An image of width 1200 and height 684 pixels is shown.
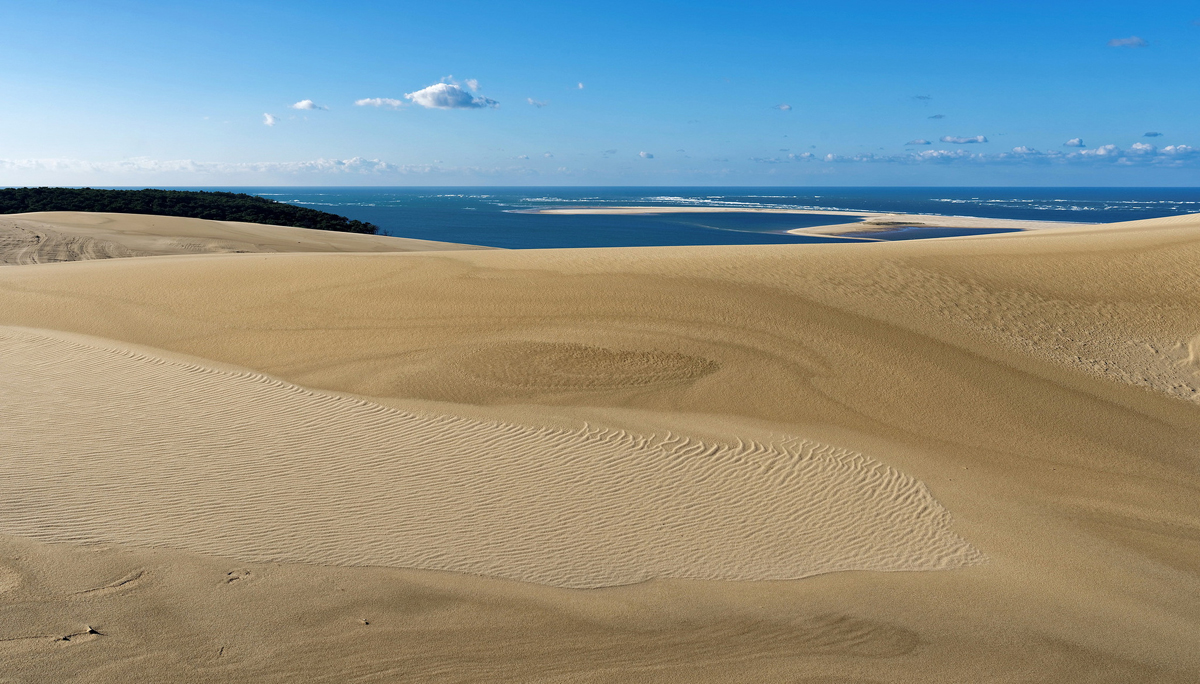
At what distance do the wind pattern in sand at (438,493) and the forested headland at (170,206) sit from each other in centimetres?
4117

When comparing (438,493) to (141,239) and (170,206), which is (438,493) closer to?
(141,239)

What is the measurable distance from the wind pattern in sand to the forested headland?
41.2 m

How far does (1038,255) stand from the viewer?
51.8ft

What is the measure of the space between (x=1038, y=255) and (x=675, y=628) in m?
14.2

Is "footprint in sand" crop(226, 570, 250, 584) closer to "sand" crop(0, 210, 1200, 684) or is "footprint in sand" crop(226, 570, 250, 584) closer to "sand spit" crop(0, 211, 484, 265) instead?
"sand" crop(0, 210, 1200, 684)

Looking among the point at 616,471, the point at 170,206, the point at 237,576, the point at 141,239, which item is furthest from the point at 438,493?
the point at 170,206

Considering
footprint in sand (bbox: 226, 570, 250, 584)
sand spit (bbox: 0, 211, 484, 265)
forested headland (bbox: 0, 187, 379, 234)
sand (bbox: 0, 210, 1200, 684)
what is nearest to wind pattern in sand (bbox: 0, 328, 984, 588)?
sand (bbox: 0, 210, 1200, 684)

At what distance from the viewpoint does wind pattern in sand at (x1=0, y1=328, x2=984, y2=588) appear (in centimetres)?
651

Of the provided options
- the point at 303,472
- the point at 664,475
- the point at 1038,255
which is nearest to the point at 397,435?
the point at 303,472

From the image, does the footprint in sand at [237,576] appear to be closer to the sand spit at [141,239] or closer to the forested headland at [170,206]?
the sand spit at [141,239]

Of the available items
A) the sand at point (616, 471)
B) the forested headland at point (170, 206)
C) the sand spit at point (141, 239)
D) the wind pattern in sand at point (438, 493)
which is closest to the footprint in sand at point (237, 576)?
the sand at point (616, 471)

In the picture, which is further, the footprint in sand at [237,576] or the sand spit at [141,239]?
the sand spit at [141,239]

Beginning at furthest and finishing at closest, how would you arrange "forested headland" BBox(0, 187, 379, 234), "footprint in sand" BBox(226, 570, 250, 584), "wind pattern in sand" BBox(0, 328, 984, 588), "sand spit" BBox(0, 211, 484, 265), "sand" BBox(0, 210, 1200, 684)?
1. "forested headland" BBox(0, 187, 379, 234)
2. "sand spit" BBox(0, 211, 484, 265)
3. "wind pattern in sand" BBox(0, 328, 984, 588)
4. "footprint in sand" BBox(226, 570, 250, 584)
5. "sand" BBox(0, 210, 1200, 684)

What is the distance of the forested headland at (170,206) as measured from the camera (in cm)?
4728
